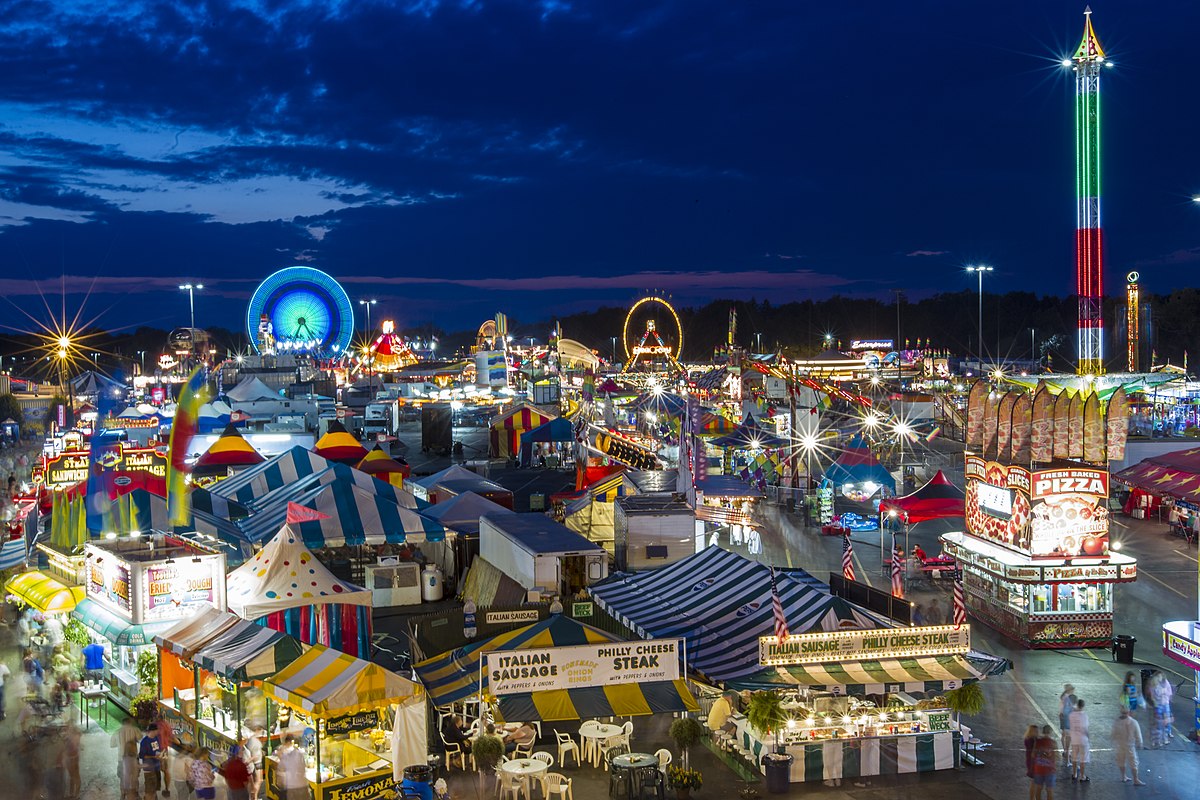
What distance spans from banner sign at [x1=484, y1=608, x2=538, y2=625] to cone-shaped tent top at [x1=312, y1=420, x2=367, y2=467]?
2169 cm

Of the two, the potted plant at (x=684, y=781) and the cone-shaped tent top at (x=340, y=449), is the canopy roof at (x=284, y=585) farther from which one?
the cone-shaped tent top at (x=340, y=449)

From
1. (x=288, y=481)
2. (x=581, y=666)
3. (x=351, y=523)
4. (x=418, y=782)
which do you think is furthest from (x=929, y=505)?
(x=418, y=782)

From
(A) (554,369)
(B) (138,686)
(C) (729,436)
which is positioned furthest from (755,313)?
(B) (138,686)

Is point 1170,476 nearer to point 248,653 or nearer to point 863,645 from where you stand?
point 863,645

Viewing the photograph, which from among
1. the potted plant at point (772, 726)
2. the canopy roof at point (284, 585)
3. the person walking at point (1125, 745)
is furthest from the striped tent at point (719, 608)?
the canopy roof at point (284, 585)

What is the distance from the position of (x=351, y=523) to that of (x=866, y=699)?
1254 centimetres

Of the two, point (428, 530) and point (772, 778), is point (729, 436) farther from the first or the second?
point (772, 778)

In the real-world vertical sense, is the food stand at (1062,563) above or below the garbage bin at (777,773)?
above

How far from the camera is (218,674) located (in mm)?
12008

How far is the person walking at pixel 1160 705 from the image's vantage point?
510 inches

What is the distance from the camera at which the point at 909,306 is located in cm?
16800

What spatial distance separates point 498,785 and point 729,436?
27465 mm

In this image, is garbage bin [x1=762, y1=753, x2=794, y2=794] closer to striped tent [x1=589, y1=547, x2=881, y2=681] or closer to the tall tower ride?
striped tent [x1=589, y1=547, x2=881, y2=681]

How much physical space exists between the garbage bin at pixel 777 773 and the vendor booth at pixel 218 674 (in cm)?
508
